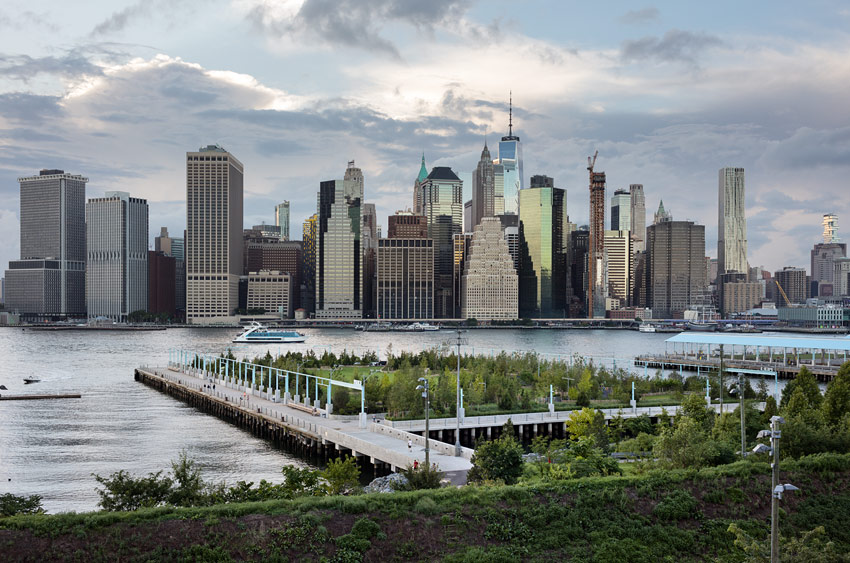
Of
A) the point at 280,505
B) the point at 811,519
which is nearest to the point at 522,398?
the point at 811,519

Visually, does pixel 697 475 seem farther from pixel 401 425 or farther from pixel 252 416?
pixel 252 416

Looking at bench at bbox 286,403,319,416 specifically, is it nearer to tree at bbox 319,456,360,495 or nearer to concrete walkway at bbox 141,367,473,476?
concrete walkway at bbox 141,367,473,476

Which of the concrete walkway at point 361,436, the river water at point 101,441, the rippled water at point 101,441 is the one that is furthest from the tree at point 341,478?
the river water at point 101,441

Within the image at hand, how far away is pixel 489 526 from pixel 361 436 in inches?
1076

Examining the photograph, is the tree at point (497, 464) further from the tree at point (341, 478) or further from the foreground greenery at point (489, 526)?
the tree at point (341, 478)

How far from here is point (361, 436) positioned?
55.7 metres

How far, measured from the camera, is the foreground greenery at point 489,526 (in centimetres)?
2664

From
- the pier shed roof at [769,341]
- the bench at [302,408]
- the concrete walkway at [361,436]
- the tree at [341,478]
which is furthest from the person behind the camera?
the pier shed roof at [769,341]

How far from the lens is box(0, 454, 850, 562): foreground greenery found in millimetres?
26641

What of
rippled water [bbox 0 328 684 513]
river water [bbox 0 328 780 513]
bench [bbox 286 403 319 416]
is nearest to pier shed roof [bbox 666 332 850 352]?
bench [bbox 286 403 319 416]

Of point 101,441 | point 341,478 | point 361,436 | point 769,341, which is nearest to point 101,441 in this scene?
point 101,441

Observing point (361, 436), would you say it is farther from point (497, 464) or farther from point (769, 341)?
point (769, 341)

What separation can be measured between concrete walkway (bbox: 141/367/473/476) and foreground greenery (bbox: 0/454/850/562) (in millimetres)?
9993

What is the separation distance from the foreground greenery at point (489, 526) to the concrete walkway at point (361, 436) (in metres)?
9.99
